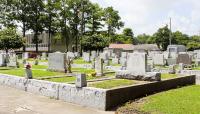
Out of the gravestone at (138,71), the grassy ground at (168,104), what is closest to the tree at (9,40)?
the gravestone at (138,71)

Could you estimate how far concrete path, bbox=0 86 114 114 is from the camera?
33.0 ft

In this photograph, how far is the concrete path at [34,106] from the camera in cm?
1005

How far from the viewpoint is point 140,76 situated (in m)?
13.3

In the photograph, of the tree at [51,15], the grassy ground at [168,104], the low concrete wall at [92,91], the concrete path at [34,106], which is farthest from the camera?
the tree at [51,15]

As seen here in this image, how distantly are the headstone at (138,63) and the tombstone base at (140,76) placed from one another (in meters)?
0.14

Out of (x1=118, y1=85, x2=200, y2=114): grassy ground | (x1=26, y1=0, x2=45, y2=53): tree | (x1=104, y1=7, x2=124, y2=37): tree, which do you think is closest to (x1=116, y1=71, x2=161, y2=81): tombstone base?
(x1=118, y1=85, x2=200, y2=114): grassy ground

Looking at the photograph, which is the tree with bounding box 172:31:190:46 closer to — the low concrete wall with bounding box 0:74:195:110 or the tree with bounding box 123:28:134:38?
the tree with bounding box 123:28:134:38

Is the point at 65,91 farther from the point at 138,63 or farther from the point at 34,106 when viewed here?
the point at 138,63

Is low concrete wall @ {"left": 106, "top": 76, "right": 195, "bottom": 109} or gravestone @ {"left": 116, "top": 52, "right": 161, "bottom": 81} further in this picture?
gravestone @ {"left": 116, "top": 52, "right": 161, "bottom": 81}

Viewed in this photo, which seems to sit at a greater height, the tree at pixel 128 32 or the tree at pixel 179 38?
the tree at pixel 128 32

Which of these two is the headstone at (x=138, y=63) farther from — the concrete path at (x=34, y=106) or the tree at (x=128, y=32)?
the tree at (x=128, y=32)

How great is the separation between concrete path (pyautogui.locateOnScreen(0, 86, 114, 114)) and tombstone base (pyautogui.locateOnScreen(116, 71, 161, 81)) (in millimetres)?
3370

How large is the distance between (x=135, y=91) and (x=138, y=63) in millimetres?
2198

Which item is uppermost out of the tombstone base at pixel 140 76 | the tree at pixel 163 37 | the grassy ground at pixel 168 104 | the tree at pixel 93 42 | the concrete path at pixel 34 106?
the tree at pixel 163 37
